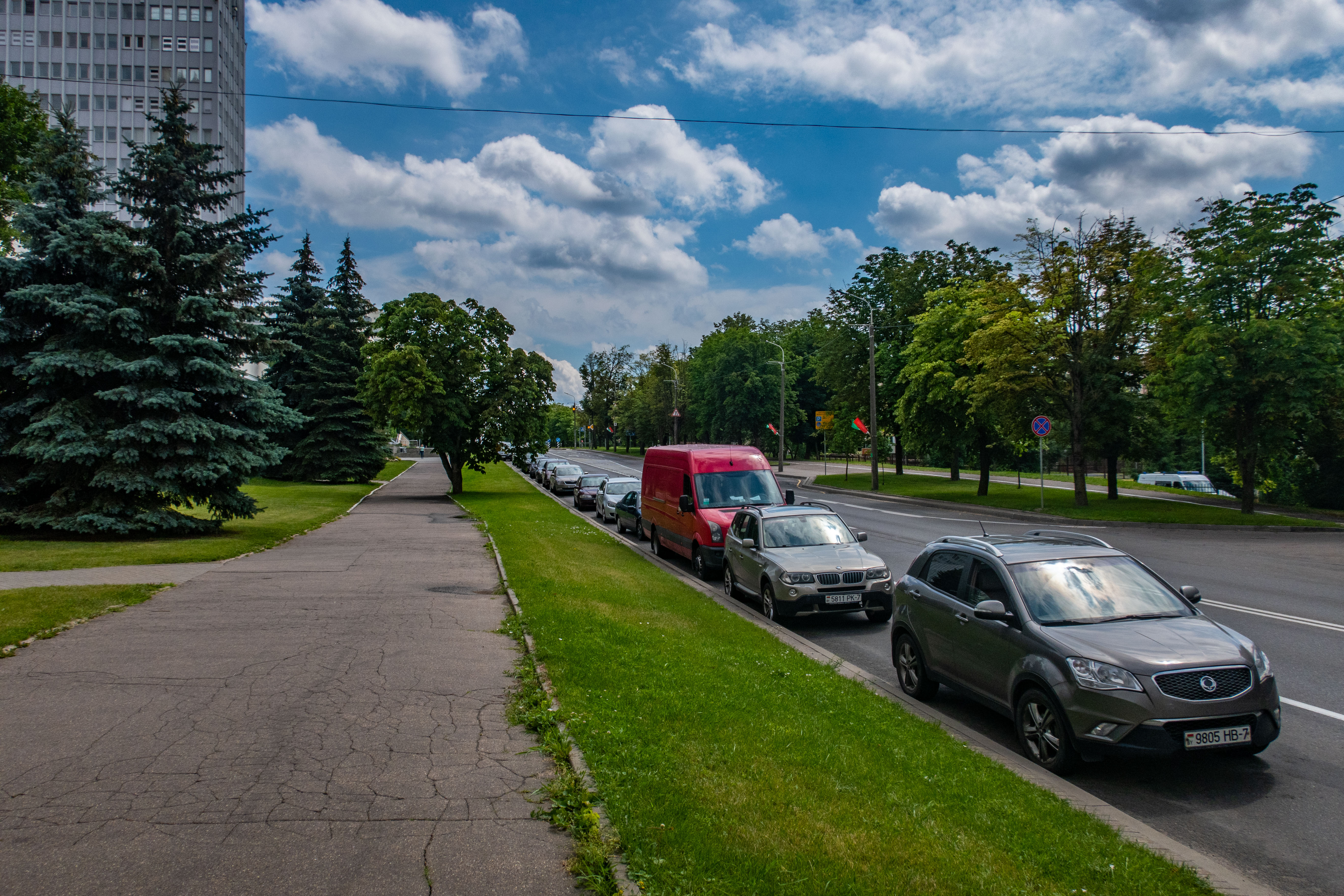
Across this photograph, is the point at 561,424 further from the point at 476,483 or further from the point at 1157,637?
the point at 1157,637

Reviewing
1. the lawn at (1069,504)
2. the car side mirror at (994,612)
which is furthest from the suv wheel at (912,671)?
the lawn at (1069,504)

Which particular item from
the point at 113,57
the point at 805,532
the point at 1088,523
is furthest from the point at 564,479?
the point at 113,57

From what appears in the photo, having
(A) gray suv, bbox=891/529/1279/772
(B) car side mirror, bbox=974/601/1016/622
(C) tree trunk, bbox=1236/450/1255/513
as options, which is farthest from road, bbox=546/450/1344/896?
(C) tree trunk, bbox=1236/450/1255/513

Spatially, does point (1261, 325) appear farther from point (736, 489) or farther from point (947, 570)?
point (947, 570)

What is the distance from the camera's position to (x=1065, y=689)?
559 cm

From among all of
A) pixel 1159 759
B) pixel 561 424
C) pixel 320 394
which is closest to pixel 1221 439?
pixel 1159 759

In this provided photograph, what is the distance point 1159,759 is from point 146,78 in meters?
113

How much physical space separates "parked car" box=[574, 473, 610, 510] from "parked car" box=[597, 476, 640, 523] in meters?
1.71

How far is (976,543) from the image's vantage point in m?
7.29

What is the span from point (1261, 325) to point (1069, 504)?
9.44 m

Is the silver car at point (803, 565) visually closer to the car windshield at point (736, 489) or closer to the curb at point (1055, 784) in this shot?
the curb at point (1055, 784)

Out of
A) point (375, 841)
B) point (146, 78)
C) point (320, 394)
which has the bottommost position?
point (375, 841)

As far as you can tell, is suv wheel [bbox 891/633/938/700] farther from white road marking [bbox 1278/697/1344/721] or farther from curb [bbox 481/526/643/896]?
curb [bbox 481/526/643/896]

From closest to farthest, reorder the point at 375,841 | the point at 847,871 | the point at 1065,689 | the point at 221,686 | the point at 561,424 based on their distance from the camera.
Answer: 1. the point at 847,871
2. the point at 375,841
3. the point at 1065,689
4. the point at 221,686
5. the point at 561,424
